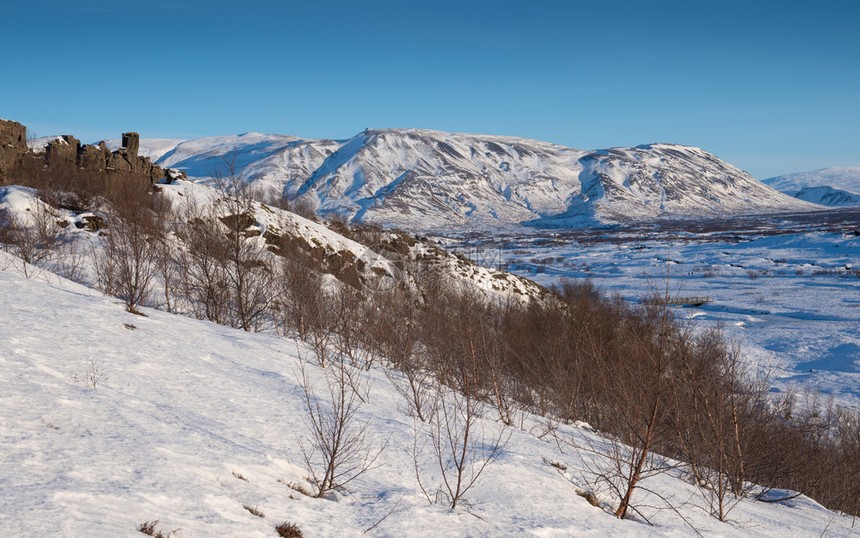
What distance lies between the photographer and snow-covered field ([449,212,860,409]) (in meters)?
34.4

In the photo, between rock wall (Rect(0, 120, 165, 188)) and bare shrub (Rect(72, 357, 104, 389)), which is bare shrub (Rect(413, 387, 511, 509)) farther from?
rock wall (Rect(0, 120, 165, 188))

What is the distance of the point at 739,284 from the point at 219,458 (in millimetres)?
81993

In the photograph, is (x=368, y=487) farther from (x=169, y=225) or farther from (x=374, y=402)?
(x=169, y=225)

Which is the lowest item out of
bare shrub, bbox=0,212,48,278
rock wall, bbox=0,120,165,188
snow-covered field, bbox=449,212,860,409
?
snow-covered field, bbox=449,212,860,409

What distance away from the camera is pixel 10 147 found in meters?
26.3

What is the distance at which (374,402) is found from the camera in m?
9.91

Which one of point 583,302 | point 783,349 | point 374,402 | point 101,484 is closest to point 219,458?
point 101,484

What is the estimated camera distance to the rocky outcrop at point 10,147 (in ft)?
83.7

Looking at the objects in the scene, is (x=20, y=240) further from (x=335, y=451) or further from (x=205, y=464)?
(x=335, y=451)

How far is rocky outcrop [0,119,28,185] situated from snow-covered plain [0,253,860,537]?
21037mm

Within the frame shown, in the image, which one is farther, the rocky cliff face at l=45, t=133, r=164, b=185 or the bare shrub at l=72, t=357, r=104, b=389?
the rocky cliff face at l=45, t=133, r=164, b=185

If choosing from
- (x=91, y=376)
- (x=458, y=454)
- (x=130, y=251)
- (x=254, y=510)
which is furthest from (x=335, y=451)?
(x=130, y=251)

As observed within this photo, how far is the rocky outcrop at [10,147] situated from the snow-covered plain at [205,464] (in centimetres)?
2104

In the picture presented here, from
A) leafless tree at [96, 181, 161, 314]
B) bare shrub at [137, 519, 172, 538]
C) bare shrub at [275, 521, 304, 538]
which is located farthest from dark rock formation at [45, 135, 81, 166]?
bare shrub at [275, 521, 304, 538]
